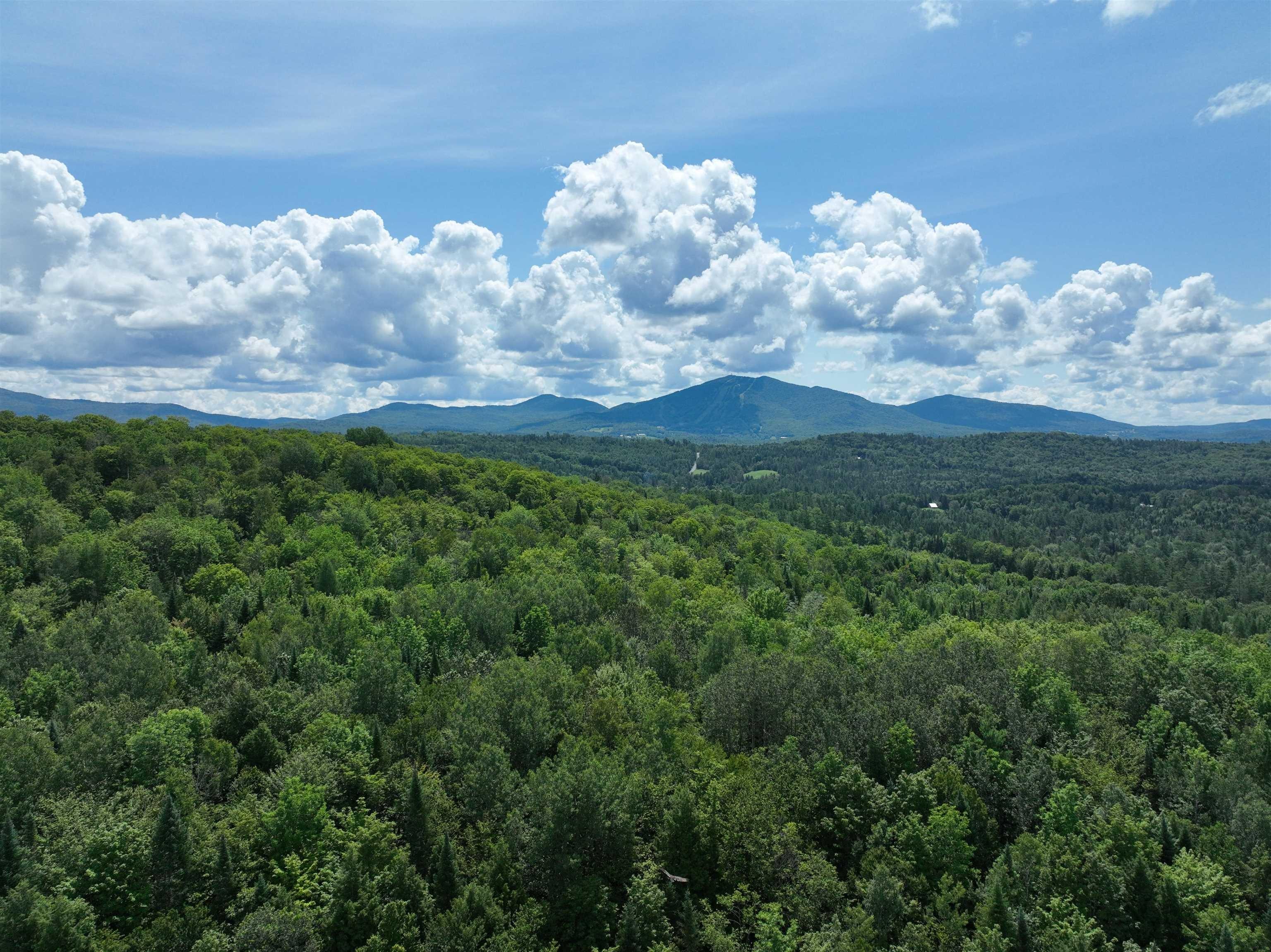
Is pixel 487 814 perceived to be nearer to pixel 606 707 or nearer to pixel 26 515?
pixel 606 707

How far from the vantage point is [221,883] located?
3684 centimetres

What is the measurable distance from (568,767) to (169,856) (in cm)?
2072

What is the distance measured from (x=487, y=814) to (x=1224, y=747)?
53.2m

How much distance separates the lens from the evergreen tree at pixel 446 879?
37.7 meters

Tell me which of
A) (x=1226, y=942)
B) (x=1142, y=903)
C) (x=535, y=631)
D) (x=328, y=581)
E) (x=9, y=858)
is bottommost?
(x=1142, y=903)

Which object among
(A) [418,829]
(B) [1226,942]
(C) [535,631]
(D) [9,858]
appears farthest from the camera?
(C) [535,631]

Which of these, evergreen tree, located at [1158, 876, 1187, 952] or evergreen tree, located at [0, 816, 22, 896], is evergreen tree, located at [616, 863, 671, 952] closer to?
evergreen tree, located at [1158, 876, 1187, 952]

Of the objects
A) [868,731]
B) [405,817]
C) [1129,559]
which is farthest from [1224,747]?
[1129,559]

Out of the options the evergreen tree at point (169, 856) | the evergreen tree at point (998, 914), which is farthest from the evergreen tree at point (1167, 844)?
the evergreen tree at point (169, 856)

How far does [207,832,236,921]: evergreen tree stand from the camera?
36.9 m

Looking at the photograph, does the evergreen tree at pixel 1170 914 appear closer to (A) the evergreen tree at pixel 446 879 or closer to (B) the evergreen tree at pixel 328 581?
(A) the evergreen tree at pixel 446 879

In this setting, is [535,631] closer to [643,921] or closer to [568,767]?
[568,767]

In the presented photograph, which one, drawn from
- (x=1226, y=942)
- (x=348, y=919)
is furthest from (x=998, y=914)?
(x=348, y=919)

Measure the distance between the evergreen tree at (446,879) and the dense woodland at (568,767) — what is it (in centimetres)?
17
